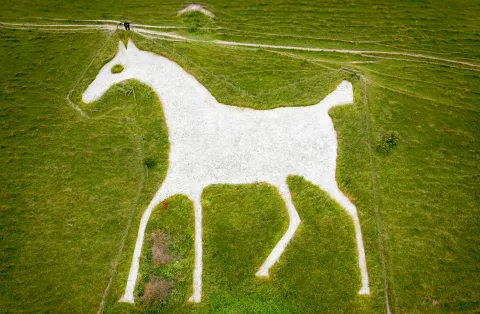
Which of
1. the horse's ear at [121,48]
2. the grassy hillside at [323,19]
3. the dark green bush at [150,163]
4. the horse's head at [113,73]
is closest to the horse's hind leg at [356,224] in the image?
the dark green bush at [150,163]

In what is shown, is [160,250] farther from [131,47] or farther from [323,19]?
[323,19]

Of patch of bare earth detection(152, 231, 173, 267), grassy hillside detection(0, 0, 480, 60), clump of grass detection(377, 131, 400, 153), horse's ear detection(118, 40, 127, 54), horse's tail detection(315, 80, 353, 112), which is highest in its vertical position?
grassy hillside detection(0, 0, 480, 60)

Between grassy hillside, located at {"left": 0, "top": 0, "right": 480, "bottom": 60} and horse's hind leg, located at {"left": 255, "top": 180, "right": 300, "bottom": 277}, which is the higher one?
grassy hillside, located at {"left": 0, "top": 0, "right": 480, "bottom": 60}

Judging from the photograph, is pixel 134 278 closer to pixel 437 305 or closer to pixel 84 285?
pixel 84 285

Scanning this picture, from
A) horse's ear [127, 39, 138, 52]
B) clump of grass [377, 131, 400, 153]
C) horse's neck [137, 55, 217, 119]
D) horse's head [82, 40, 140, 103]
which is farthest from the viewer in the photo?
horse's ear [127, 39, 138, 52]

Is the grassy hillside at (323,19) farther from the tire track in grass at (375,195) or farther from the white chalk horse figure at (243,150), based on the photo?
the white chalk horse figure at (243,150)

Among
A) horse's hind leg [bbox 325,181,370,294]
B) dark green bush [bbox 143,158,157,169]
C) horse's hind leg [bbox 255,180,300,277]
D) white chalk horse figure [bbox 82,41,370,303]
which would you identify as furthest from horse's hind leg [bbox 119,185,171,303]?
horse's hind leg [bbox 325,181,370,294]

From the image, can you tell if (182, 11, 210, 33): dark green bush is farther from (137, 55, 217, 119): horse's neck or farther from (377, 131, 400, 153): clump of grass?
(377, 131, 400, 153): clump of grass
